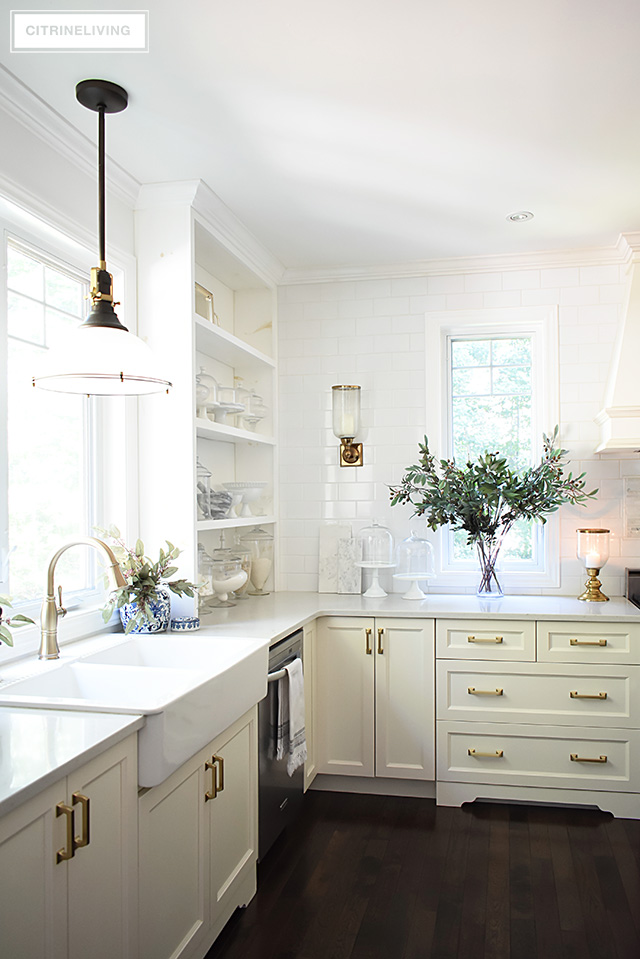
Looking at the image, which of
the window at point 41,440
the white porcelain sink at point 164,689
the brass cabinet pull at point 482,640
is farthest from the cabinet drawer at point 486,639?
the window at point 41,440

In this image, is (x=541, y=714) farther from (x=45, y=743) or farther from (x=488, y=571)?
(x=45, y=743)

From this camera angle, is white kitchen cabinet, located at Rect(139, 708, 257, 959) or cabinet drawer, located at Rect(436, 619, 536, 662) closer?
white kitchen cabinet, located at Rect(139, 708, 257, 959)

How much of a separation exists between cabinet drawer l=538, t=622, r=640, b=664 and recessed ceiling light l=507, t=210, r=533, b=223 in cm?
183

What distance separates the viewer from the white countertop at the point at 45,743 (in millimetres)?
1377

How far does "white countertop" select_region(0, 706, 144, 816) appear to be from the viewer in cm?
138

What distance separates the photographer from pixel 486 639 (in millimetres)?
3389

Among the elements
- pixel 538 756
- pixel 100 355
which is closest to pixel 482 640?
pixel 538 756

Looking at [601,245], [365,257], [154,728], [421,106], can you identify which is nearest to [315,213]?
[365,257]

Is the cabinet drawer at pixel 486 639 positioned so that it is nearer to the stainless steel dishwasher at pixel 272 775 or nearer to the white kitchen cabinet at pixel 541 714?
the white kitchen cabinet at pixel 541 714

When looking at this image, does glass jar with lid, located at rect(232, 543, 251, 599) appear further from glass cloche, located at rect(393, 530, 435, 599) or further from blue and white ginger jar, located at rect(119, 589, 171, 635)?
blue and white ginger jar, located at rect(119, 589, 171, 635)

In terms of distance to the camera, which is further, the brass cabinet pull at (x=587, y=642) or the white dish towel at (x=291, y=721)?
the brass cabinet pull at (x=587, y=642)

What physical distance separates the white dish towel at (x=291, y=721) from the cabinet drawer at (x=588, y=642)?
1121 millimetres

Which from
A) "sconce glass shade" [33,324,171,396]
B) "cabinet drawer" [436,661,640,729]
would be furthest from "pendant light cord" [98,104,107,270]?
"cabinet drawer" [436,661,640,729]

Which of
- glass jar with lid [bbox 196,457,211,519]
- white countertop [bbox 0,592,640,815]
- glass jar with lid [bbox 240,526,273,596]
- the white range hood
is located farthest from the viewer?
glass jar with lid [bbox 240,526,273,596]
